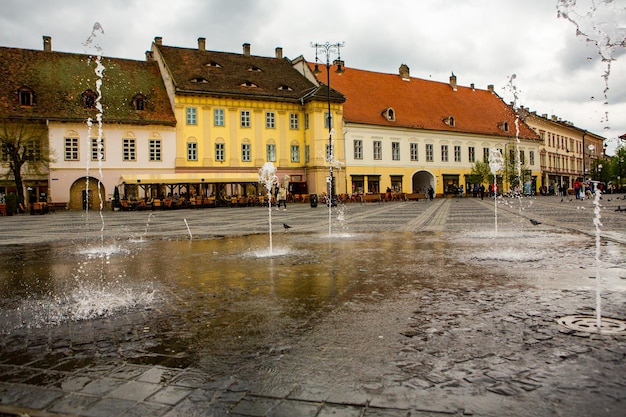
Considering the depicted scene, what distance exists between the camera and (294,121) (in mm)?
47625

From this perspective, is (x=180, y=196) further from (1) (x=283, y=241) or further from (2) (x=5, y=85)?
(1) (x=283, y=241)

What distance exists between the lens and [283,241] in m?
12.6

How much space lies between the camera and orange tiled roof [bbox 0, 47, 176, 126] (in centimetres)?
3800

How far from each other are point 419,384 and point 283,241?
373 inches

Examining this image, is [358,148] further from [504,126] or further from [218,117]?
[504,126]

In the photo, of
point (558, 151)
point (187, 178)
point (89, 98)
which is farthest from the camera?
point (558, 151)

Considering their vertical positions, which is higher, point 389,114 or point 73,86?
point 73,86

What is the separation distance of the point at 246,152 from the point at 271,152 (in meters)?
2.36

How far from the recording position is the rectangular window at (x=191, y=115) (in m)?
42.9

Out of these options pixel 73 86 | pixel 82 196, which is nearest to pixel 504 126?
pixel 73 86

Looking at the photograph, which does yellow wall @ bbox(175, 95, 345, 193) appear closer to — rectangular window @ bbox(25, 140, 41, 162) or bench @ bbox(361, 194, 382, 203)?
bench @ bbox(361, 194, 382, 203)

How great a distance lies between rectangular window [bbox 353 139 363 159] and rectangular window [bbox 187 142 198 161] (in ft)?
49.1

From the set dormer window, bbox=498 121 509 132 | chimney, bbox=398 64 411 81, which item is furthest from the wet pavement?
dormer window, bbox=498 121 509 132

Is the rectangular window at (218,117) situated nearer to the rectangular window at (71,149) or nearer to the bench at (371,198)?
the rectangular window at (71,149)
